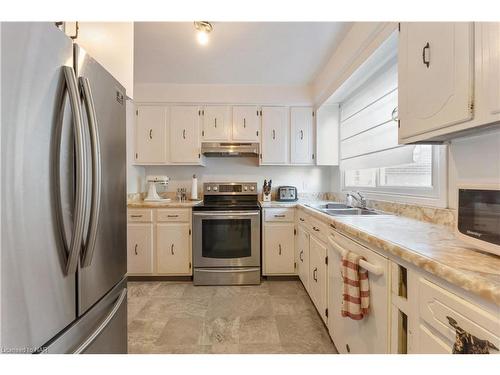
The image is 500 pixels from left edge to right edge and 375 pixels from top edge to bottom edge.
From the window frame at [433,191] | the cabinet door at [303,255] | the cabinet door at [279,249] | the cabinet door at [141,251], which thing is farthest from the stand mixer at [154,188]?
the window frame at [433,191]

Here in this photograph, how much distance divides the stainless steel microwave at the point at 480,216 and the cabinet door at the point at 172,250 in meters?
2.42

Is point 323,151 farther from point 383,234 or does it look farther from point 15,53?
point 15,53

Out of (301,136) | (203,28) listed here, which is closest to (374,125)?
(301,136)

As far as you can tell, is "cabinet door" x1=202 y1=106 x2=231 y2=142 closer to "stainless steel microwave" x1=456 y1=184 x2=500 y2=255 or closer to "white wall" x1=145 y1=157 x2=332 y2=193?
"white wall" x1=145 y1=157 x2=332 y2=193

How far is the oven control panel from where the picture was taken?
3156 mm

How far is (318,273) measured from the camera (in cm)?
186

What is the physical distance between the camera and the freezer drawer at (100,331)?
722 millimetres

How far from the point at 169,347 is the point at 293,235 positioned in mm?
1667

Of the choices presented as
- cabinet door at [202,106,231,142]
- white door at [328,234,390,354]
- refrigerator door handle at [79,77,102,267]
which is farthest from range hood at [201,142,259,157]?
refrigerator door handle at [79,77,102,267]

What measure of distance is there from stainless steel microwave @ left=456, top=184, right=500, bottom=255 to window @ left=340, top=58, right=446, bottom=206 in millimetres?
670

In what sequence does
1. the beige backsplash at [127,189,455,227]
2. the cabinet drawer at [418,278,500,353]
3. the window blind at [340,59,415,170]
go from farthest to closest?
the window blind at [340,59,415,170] → the beige backsplash at [127,189,455,227] → the cabinet drawer at [418,278,500,353]

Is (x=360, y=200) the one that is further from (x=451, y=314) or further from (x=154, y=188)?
(x=154, y=188)

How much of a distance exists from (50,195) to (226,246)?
6.82 feet

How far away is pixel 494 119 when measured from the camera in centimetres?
75
